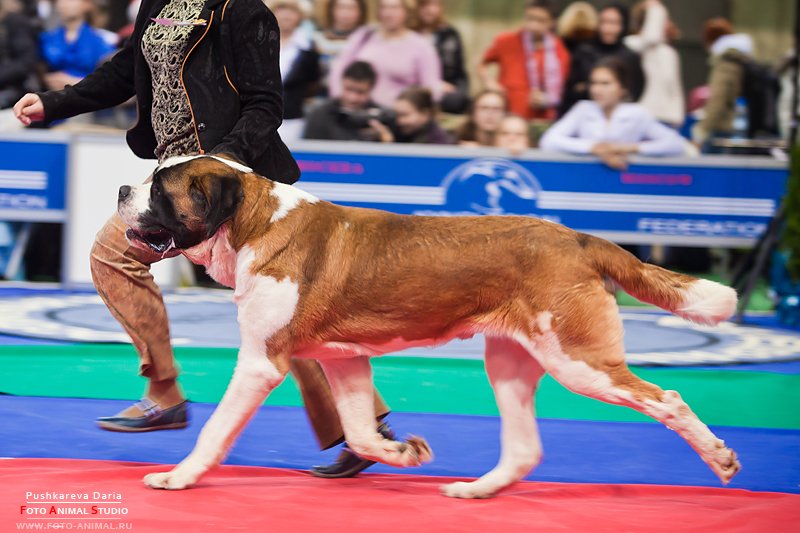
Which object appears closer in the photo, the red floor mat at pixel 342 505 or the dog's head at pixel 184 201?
the red floor mat at pixel 342 505

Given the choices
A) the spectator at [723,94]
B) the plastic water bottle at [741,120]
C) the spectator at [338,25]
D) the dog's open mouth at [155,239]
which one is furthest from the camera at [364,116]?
the dog's open mouth at [155,239]

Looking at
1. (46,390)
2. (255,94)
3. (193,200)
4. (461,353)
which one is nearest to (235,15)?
(255,94)

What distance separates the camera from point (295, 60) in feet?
34.5

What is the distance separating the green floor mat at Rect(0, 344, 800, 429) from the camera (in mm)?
6043

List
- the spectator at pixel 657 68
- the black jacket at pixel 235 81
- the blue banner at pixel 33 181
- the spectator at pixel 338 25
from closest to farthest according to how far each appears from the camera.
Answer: the black jacket at pixel 235 81 < the blue banner at pixel 33 181 < the spectator at pixel 338 25 < the spectator at pixel 657 68

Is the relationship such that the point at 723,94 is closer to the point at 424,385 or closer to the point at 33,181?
the point at 424,385

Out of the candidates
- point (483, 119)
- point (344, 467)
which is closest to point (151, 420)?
point (344, 467)

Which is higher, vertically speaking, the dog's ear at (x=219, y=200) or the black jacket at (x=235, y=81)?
the black jacket at (x=235, y=81)

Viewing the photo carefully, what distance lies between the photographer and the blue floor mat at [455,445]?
4645 millimetres

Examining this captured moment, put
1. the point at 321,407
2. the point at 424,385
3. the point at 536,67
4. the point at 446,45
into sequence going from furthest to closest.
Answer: the point at 446,45
the point at 536,67
the point at 424,385
the point at 321,407

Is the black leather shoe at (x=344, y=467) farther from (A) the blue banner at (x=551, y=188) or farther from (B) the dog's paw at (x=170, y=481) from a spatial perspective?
(A) the blue banner at (x=551, y=188)

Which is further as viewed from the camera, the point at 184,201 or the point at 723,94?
the point at 723,94

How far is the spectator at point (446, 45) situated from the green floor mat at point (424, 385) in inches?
161

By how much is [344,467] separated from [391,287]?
33.4 inches
